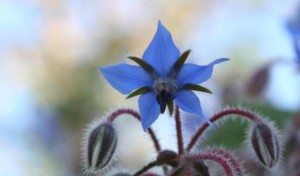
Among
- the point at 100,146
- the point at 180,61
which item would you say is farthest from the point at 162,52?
the point at 100,146

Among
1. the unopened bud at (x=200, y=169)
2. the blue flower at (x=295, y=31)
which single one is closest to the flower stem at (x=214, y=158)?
the unopened bud at (x=200, y=169)

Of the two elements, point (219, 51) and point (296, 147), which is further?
point (219, 51)

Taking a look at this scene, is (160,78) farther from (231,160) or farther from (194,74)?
(231,160)

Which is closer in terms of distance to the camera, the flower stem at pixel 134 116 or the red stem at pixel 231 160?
the red stem at pixel 231 160

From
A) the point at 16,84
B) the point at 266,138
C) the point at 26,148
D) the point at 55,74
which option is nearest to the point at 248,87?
the point at 266,138

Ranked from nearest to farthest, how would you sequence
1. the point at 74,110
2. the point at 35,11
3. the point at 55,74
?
1. the point at 74,110
2. the point at 55,74
3. the point at 35,11

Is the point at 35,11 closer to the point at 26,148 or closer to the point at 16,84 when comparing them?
the point at 16,84

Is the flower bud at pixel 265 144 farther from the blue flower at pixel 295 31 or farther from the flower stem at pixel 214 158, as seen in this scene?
the blue flower at pixel 295 31
